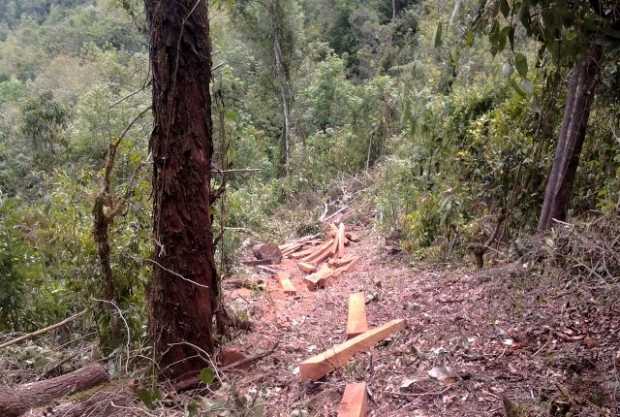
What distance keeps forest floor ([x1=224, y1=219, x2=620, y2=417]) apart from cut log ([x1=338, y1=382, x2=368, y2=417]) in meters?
0.07

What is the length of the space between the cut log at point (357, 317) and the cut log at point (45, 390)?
1595 millimetres

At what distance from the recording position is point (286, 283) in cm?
640

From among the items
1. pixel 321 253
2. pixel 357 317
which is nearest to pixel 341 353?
pixel 357 317

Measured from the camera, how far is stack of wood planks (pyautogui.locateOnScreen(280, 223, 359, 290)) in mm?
6560

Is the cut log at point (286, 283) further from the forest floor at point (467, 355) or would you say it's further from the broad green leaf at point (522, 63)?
the broad green leaf at point (522, 63)

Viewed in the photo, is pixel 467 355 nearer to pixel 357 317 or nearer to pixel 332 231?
pixel 357 317

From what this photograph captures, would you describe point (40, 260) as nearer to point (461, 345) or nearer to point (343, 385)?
point (343, 385)

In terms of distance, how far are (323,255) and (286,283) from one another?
1.42m

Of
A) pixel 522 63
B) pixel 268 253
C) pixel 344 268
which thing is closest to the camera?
pixel 522 63

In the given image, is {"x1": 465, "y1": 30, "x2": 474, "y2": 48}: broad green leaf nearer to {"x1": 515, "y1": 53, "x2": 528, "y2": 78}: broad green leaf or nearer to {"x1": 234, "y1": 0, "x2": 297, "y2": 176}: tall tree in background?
{"x1": 515, "y1": 53, "x2": 528, "y2": 78}: broad green leaf

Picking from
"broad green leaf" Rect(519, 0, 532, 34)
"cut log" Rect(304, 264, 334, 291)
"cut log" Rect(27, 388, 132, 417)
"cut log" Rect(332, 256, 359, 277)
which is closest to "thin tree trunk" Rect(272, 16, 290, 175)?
"cut log" Rect(332, 256, 359, 277)

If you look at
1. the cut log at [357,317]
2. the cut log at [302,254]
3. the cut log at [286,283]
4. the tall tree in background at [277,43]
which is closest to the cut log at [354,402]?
the cut log at [357,317]

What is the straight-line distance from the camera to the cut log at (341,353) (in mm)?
2939

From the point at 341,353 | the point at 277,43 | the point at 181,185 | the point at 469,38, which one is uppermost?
the point at 277,43
